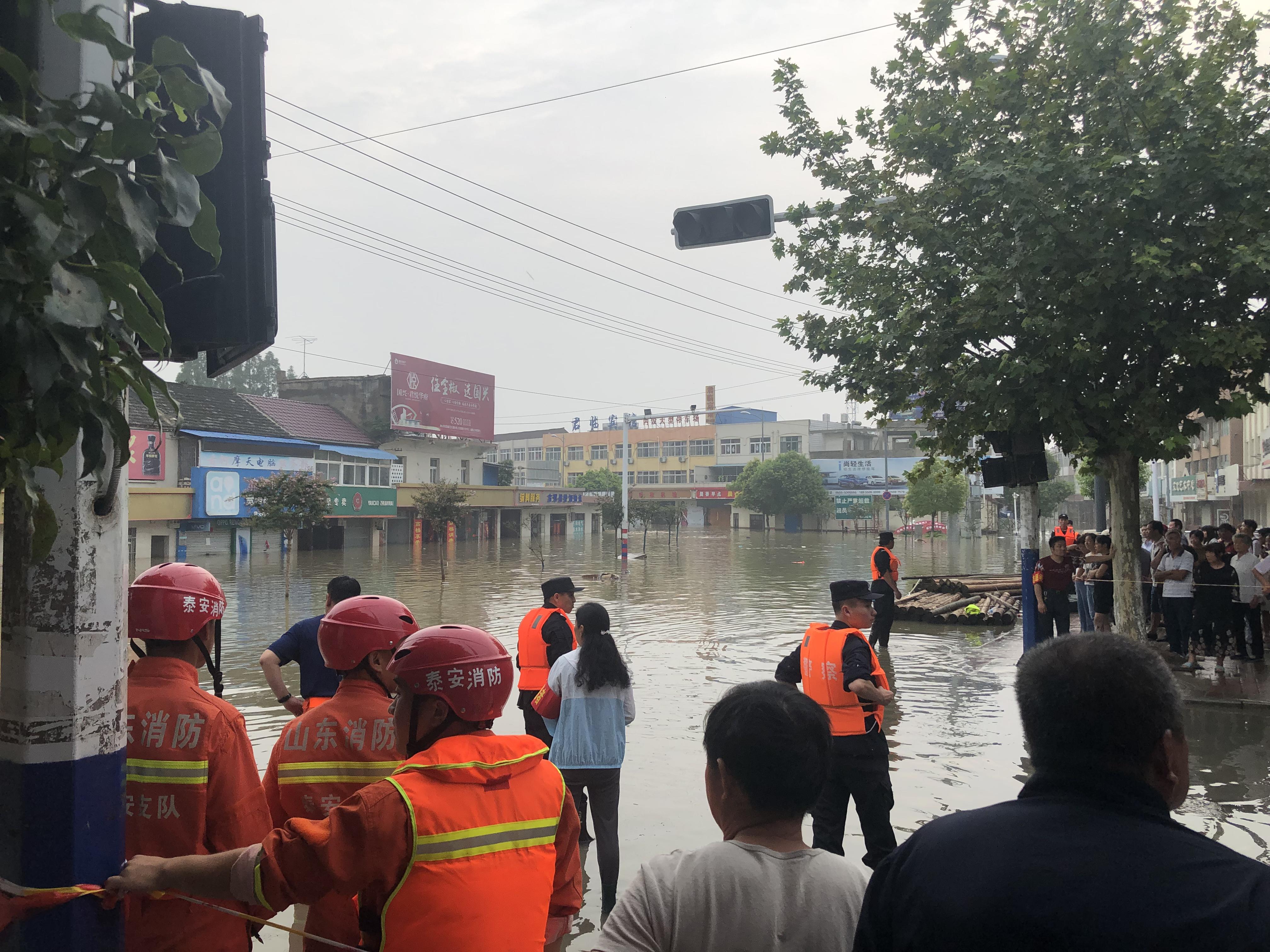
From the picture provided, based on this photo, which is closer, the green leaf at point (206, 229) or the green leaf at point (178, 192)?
the green leaf at point (178, 192)

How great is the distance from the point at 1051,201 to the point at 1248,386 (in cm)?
283

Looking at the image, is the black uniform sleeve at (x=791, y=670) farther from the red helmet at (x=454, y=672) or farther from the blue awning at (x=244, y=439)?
the blue awning at (x=244, y=439)

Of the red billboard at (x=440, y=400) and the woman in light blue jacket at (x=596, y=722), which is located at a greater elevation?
the red billboard at (x=440, y=400)

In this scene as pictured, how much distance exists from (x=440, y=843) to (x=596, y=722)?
2902mm

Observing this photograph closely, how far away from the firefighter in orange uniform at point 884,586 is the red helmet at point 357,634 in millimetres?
9845

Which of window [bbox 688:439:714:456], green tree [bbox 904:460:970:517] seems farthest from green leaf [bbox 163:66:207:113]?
window [bbox 688:439:714:456]

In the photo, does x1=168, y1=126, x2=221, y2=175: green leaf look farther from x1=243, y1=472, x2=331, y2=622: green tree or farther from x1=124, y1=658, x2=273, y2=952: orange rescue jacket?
x1=243, y1=472, x2=331, y2=622: green tree

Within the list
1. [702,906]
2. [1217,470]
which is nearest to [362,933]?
[702,906]

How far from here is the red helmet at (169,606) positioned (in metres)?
2.70

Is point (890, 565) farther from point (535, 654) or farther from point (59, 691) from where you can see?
point (59, 691)

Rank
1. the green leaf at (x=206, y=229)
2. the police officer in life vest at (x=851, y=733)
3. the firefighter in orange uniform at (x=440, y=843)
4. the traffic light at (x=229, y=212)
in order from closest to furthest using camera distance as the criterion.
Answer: the green leaf at (x=206, y=229) < the firefighter in orange uniform at (x=440, y=843) < the traffic light at (x=229, y=212) < the police officer in life vest at (x=851, y=733)

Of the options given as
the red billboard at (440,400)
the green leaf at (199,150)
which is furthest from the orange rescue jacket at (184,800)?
the red billboard at (440,400)

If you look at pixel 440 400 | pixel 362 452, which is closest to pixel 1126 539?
pixel 362 452

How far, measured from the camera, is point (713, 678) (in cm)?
1185
